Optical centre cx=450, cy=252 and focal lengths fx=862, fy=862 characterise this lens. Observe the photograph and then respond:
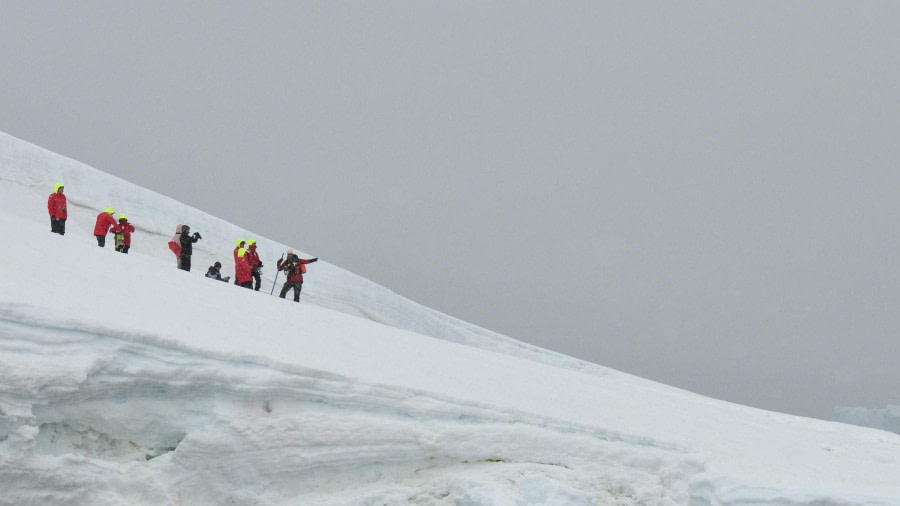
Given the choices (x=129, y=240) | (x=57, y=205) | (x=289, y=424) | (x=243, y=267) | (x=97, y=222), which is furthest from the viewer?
(x=129, y=240)

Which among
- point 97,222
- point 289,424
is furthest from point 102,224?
point 289,424

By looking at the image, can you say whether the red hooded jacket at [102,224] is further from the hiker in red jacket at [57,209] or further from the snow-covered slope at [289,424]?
the snow-covered slope at [289,424]

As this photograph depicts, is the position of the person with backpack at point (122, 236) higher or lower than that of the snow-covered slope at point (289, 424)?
higher

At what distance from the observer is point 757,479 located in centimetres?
582

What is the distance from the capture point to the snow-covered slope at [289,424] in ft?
17.0

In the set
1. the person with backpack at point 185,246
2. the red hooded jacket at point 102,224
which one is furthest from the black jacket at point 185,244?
the red hooded jacket at point 102,224

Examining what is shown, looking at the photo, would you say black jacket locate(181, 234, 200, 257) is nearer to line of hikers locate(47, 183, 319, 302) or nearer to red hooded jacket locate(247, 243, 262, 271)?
line of hikers locate(47, 183, 319, 302)

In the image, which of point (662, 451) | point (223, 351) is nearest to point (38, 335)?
point (223, 351)

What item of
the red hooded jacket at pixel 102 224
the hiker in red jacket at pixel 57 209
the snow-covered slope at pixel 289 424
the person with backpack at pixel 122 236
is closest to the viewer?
the snow-covered slope at pixel 289 424

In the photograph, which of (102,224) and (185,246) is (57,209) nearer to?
(102,224)

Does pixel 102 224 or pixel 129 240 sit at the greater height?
pixel 102 224

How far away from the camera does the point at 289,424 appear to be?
5.54 meters

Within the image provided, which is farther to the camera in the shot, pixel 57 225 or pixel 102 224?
pixel 102 224

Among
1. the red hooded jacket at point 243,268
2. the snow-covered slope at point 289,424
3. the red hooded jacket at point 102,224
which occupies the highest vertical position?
the red hooded jacket at point 102,224
